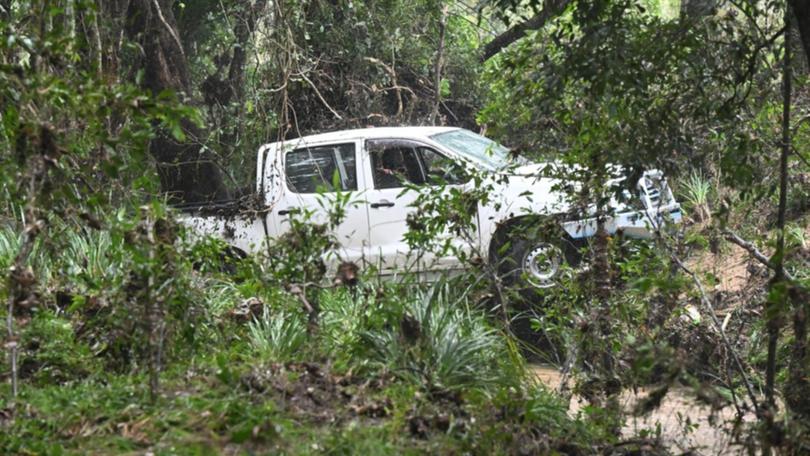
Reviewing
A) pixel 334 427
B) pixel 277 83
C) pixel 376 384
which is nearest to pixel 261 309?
pixel 376 384

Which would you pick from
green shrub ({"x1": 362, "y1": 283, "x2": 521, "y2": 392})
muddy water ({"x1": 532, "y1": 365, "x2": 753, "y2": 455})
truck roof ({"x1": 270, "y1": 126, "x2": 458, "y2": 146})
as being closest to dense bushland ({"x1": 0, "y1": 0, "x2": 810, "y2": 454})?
green shrub ({"x1": 362, "y1": 283, "x2": 521, "y2": 392})

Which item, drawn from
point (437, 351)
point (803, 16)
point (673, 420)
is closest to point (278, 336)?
point (437, 351)

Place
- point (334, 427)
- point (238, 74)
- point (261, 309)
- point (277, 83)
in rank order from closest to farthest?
point (334, 427)
point (261, 309)
point (277, 83)
point (238, 74)

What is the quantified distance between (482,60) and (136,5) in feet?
18.4

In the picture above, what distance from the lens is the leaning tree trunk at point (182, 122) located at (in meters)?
13.0

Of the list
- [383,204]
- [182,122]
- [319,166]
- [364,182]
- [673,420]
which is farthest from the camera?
[182,122]

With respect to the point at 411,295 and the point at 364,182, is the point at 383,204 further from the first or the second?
the point at 411,295

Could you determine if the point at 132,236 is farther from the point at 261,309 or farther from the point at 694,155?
the point at 694,155

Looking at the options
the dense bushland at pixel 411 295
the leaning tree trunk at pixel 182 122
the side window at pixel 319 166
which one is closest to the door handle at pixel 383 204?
the side window at pixel 319 166

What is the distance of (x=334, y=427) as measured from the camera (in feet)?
16.7

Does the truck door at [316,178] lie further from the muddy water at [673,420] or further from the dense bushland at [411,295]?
the muddy water at [673,420]

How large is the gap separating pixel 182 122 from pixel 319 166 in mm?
2293

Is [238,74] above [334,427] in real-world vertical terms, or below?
above

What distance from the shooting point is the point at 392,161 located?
11719mm
